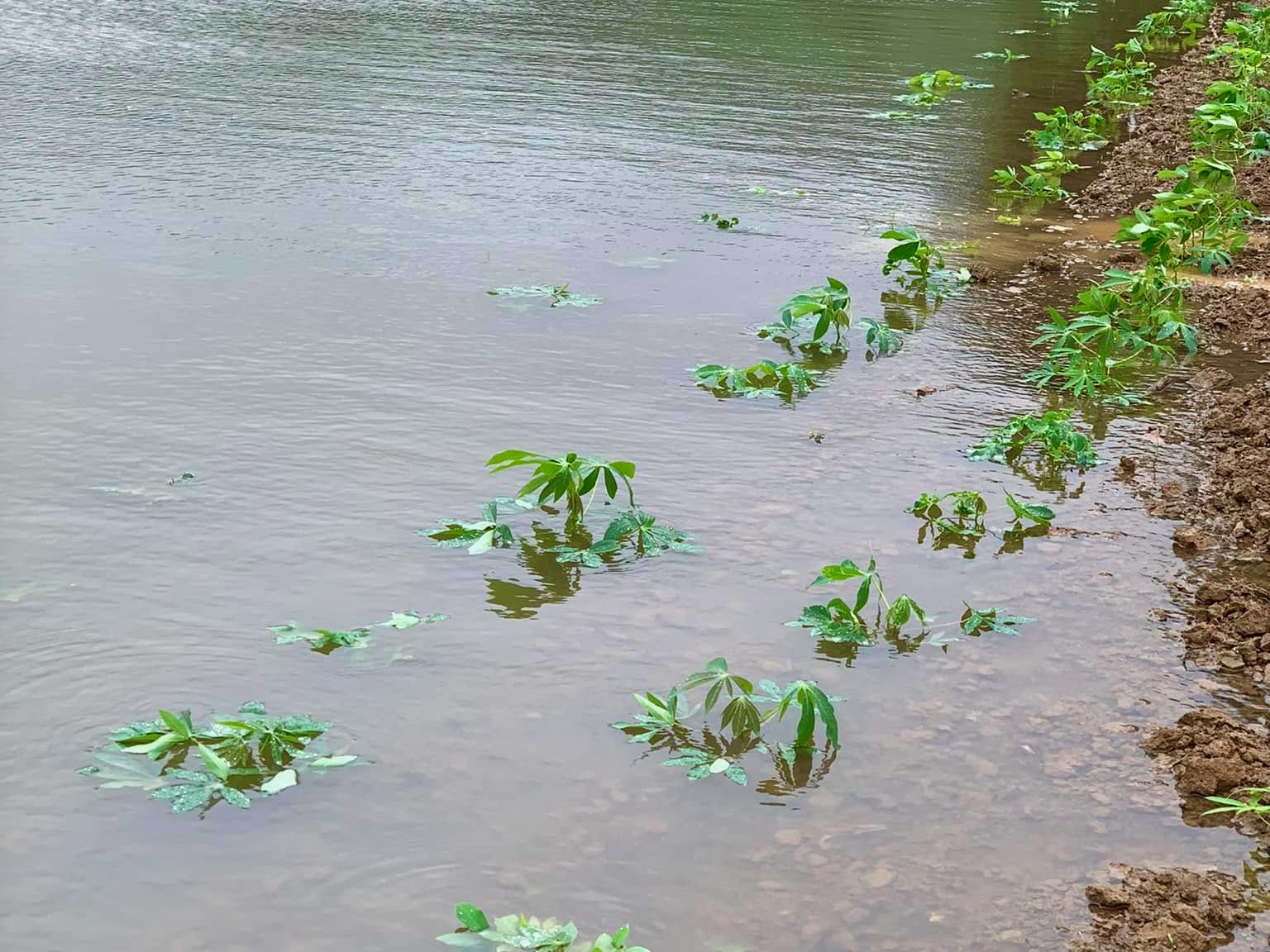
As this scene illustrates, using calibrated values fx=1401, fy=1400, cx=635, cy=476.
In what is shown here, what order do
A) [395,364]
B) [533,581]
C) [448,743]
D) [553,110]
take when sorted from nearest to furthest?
[448,743]
[533,581]
[395,364]
[553,110]

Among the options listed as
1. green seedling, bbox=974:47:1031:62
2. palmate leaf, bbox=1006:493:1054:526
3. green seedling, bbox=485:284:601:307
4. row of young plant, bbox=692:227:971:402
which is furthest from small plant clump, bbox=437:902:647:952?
green seedling, bbox=974:47:1031:62

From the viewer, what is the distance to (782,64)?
494 inches

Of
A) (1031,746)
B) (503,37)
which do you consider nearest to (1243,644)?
(1031,746)

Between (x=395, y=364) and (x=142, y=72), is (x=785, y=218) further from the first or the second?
(x=142, y=72)

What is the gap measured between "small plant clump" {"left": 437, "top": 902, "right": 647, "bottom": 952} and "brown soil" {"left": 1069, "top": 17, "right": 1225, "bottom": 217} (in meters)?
6.61

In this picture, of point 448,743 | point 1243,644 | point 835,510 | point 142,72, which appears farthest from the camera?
point 142,72

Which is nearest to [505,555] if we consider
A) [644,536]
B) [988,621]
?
[644,536]

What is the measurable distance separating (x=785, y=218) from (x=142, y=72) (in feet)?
19.0

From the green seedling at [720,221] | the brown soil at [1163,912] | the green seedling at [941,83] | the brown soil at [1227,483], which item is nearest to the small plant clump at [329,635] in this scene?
the brown soil at [1163,912]

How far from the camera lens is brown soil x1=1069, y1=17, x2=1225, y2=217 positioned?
864cm

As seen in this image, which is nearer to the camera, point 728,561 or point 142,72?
point 728,561

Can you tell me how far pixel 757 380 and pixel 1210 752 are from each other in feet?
8.97

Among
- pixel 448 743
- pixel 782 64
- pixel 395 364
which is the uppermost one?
pixel 782 64

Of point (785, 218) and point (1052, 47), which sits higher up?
point (1052, 47)
